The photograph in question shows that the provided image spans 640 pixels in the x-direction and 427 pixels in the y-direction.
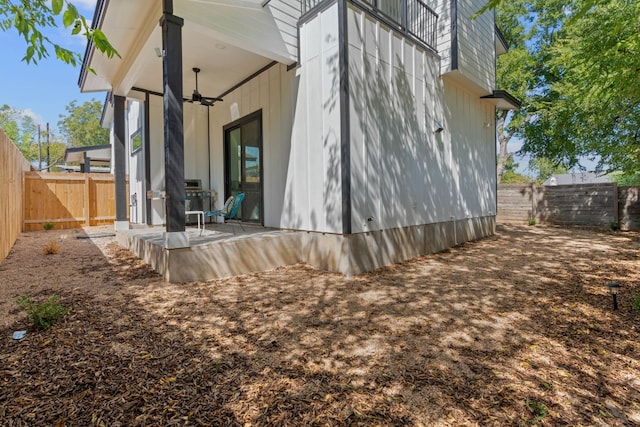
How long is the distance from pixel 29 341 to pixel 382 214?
445 centimetres

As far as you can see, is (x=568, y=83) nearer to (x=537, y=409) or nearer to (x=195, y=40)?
(x=195, y=40)

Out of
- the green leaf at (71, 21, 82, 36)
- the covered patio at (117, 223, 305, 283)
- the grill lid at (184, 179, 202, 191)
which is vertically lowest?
the covered patio at (117, 223, 305, 283)

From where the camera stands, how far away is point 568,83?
1241cm

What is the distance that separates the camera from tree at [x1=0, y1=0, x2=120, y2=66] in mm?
1829

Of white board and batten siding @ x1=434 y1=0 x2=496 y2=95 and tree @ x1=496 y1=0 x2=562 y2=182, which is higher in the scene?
tree @ x1=496 y1=0 x2=562 y2=182

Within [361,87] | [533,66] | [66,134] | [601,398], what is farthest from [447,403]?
[66,134]

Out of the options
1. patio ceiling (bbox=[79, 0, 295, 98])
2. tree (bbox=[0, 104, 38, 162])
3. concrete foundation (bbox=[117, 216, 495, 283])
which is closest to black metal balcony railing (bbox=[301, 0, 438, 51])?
patio ceiling (bbox=[79, 0, 295, 98])

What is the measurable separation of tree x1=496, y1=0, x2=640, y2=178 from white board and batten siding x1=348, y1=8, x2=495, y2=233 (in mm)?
2693

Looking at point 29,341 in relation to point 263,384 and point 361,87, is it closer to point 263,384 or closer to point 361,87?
point 263,384

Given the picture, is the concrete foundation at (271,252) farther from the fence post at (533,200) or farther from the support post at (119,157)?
the fence post at (533,200)

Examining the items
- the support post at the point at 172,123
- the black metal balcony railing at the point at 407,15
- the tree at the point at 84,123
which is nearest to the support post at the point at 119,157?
the support post at the point at 172,123

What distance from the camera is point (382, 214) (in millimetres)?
5289

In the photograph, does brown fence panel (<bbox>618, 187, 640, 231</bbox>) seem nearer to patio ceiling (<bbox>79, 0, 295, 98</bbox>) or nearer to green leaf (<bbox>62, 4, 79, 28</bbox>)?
patio ceiling (<bbox>79, 0, 295, 98</bbox>)

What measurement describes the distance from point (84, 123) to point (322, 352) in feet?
116
